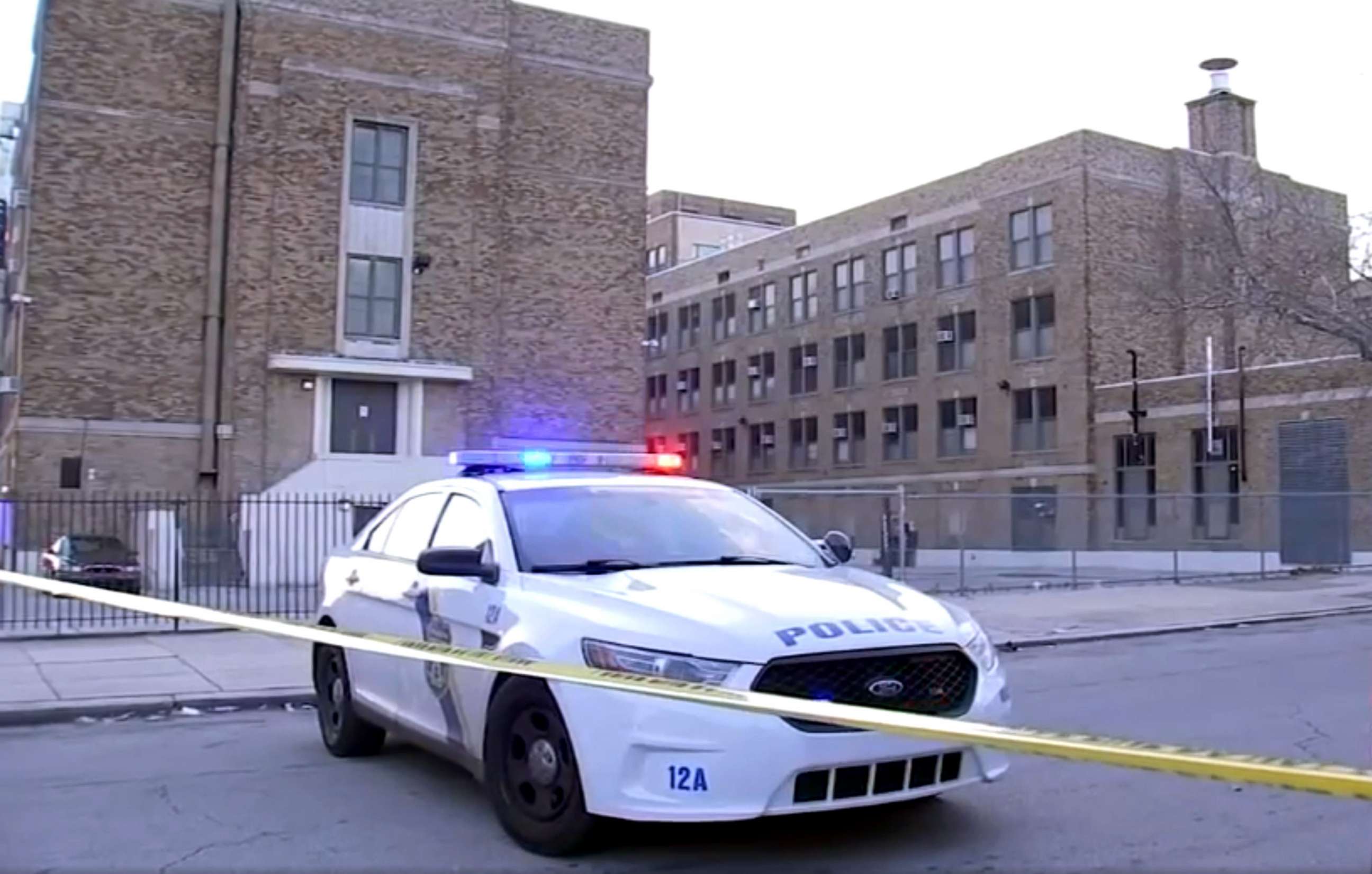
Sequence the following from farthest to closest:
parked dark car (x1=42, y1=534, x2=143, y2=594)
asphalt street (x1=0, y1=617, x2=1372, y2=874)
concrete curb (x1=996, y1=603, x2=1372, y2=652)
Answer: parked dark car (x1=42, y1=534, x2=143, y2=594) → concrete curb (x1=996, y1=603, x2=1372, y2=652) → asphalt street (x1=0, y1=617, x2=1372, y2=874)

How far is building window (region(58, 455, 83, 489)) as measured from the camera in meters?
27.1

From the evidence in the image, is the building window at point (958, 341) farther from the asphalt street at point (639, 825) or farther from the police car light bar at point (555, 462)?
the police car light bar at point (555, 462)

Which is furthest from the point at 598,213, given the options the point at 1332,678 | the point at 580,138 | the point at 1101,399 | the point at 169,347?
the point at 1332,678

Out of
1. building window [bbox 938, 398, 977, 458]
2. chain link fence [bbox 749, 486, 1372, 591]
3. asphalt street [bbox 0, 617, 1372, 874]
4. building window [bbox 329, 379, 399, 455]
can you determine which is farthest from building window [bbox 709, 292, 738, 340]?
asphalt street [bbox 0, 617, 1372, 874]

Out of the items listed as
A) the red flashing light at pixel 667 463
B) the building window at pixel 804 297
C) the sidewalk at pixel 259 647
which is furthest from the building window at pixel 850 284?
the red flashing light at pixel 667 463

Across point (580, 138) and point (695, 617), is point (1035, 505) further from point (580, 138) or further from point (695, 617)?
point (695, 617)

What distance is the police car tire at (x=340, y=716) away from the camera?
7.07 m

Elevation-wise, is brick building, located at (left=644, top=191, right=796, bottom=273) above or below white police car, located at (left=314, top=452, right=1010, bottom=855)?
above

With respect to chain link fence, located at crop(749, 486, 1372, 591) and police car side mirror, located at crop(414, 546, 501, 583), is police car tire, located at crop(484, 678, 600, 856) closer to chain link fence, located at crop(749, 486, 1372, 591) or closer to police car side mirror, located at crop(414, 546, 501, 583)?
police car side mirror, located at crop(414, 546, 501, 583)

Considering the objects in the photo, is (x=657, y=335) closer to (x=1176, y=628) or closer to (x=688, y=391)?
(x=688, y=391)

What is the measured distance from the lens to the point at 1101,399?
3891 centimetres

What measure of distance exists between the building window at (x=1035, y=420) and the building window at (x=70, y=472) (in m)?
27.4

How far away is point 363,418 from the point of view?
29.7 metres

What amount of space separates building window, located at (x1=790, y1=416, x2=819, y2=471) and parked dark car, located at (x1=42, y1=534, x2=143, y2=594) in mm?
31714
